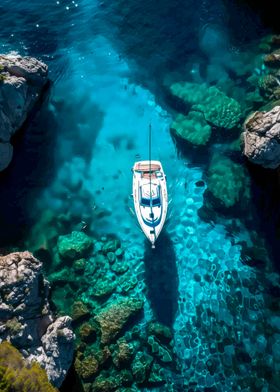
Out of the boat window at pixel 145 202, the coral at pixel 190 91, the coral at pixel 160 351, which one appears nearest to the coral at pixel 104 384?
the coral at pixel 160 351

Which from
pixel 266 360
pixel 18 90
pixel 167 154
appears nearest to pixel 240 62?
pixel 167 154

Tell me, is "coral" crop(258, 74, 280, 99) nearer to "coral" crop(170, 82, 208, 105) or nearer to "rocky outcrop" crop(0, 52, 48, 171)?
"coral" crop(170, 82, 208, 105)

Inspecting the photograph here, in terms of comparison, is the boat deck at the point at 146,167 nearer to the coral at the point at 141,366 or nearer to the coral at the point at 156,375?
the coral at the point at 141,366

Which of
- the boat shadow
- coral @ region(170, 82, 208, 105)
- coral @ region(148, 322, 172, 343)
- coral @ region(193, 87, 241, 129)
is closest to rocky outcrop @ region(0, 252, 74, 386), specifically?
coral @ region(148, 322, 172, 343)

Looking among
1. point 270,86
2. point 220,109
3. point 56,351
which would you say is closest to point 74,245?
point 56,351

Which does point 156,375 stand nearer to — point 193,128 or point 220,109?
point 193,128

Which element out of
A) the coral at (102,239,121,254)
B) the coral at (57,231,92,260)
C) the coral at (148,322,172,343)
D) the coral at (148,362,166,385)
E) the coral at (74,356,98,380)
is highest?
the coral at (57,231,92,260)
